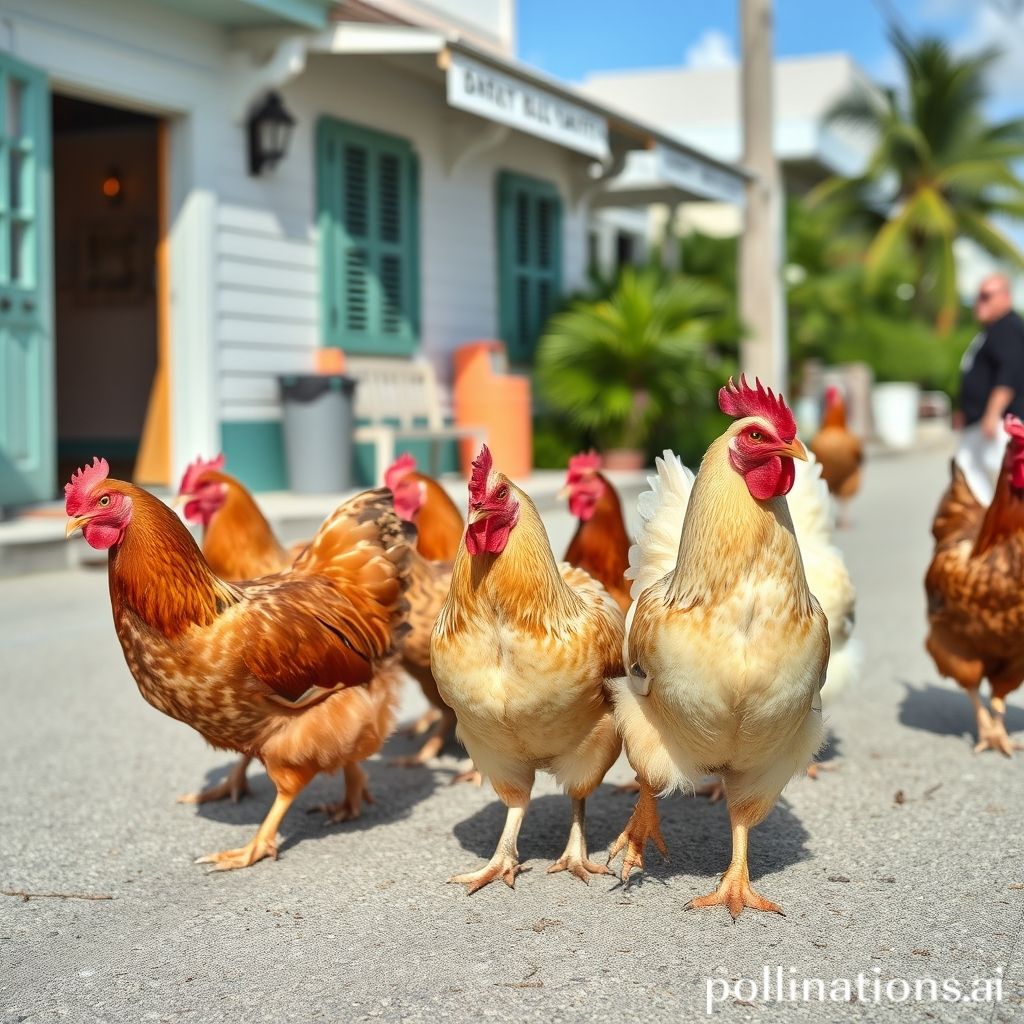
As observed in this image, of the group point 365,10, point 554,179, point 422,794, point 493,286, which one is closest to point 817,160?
point 554,179

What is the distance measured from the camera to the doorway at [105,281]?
14.2 metres

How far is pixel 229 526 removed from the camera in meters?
5.22

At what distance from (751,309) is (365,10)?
6.23 meters

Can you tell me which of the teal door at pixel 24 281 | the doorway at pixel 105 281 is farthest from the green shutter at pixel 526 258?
the teal door at pixel 24 281

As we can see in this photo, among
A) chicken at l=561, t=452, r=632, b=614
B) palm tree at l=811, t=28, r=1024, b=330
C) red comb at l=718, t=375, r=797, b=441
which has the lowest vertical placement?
chicken at l=561, t=452, r=632, b=614

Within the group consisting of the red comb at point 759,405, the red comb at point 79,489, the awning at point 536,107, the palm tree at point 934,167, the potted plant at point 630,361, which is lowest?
the red comb at point 79,489

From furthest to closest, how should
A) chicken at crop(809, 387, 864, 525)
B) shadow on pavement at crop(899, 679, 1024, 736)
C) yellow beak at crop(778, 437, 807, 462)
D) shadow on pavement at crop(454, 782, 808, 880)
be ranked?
1. chicken at crop(809, 387, 864, 525)
2. shadow on pavement at crop(899, 679, 1024, 736)
3. shadow on pavement at crop(454, 782, 808, 880)
4. yellow beak at crop(778, 437, 807, 462)

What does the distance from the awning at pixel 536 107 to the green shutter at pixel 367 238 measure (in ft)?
3.29

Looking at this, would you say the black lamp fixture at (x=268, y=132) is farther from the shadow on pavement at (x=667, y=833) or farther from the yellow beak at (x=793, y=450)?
the yellow beak at (x=793, y=450)

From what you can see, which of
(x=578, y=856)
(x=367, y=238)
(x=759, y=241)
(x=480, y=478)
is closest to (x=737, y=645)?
(x=480, y=478)

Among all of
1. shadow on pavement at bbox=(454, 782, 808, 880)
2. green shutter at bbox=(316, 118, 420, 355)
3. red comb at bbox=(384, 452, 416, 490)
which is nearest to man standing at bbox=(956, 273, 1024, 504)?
red comb at bbox=(384, 452, 416, 490)

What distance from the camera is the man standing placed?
7.21 meters

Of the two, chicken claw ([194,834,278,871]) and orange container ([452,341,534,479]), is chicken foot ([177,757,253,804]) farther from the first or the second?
orange container ([452,341,534,479])

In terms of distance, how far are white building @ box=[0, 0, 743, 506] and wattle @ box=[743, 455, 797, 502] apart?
7.82 m
